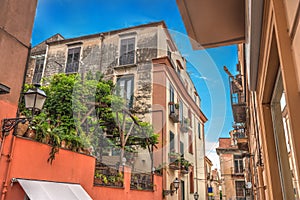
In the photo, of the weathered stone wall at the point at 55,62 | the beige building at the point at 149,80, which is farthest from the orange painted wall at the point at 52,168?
the weathered stone wall at the point at 55,62

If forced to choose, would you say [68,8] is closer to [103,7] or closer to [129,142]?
[103,7]

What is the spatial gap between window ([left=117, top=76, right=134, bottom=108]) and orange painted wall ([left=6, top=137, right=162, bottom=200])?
2150 mm

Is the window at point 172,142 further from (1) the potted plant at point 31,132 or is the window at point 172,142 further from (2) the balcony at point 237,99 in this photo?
(1) the potted plant at point 31,132

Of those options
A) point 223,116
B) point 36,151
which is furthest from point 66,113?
point 223,116

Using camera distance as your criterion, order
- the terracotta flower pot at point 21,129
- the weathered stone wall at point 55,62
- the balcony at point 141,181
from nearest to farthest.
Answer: the terracotta flower pot at point 21,129 < the balcony at point 141,181 < the weathered stone wall at point 55,62

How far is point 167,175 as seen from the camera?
8820 millimetres

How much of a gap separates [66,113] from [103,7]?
388cm

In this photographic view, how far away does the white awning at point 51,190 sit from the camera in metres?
3.20

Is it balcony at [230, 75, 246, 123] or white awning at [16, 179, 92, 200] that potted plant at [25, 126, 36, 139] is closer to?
white awning at [16, 179, 92, 200]

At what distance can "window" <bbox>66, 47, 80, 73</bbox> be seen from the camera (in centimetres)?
1062

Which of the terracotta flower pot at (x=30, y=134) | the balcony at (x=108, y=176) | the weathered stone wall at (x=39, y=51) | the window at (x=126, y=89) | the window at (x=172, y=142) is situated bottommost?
the balcony at (x=108, y=176)

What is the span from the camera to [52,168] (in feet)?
12.7

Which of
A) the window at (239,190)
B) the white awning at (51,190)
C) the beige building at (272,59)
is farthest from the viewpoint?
the window at (239,190)

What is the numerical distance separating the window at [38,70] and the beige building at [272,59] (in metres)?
10.6
